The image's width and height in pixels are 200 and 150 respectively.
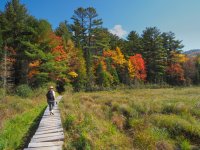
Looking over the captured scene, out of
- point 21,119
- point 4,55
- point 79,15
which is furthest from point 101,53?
point 21,119

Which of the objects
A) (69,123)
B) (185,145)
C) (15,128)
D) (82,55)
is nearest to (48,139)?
(69,123)

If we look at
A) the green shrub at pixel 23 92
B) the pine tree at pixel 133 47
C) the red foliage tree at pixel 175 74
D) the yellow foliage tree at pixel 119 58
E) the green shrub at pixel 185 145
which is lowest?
the green shrub at pixel 185 145

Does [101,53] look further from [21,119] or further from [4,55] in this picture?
[21,119]

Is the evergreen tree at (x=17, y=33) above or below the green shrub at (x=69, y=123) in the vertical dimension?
above

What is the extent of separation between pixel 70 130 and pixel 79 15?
42076 millimetres

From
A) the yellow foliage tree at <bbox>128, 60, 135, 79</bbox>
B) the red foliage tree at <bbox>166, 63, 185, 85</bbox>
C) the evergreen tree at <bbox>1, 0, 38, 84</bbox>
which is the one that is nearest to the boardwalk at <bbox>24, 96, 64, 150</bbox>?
the evergreen tree at <bbox>1, 0, 38, 84</bbox>

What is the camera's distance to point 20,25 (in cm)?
3036

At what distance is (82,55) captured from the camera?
42906mm

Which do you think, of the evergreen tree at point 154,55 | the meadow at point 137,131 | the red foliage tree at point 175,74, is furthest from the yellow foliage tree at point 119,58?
the meadow at point 137,131

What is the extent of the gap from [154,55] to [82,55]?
18.2 m

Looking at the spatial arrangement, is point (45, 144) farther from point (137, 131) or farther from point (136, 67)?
point (136, 67)

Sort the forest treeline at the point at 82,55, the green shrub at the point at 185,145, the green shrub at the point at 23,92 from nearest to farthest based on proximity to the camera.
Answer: the green shrub at the point at 185,145 → the green shrub at the point at 23,92 → the forest treeline at the point at 82,55

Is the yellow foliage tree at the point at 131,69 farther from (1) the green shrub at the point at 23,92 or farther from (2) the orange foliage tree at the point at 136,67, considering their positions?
(1) the green shrub at the point at 23,92

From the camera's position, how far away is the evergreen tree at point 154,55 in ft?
169
